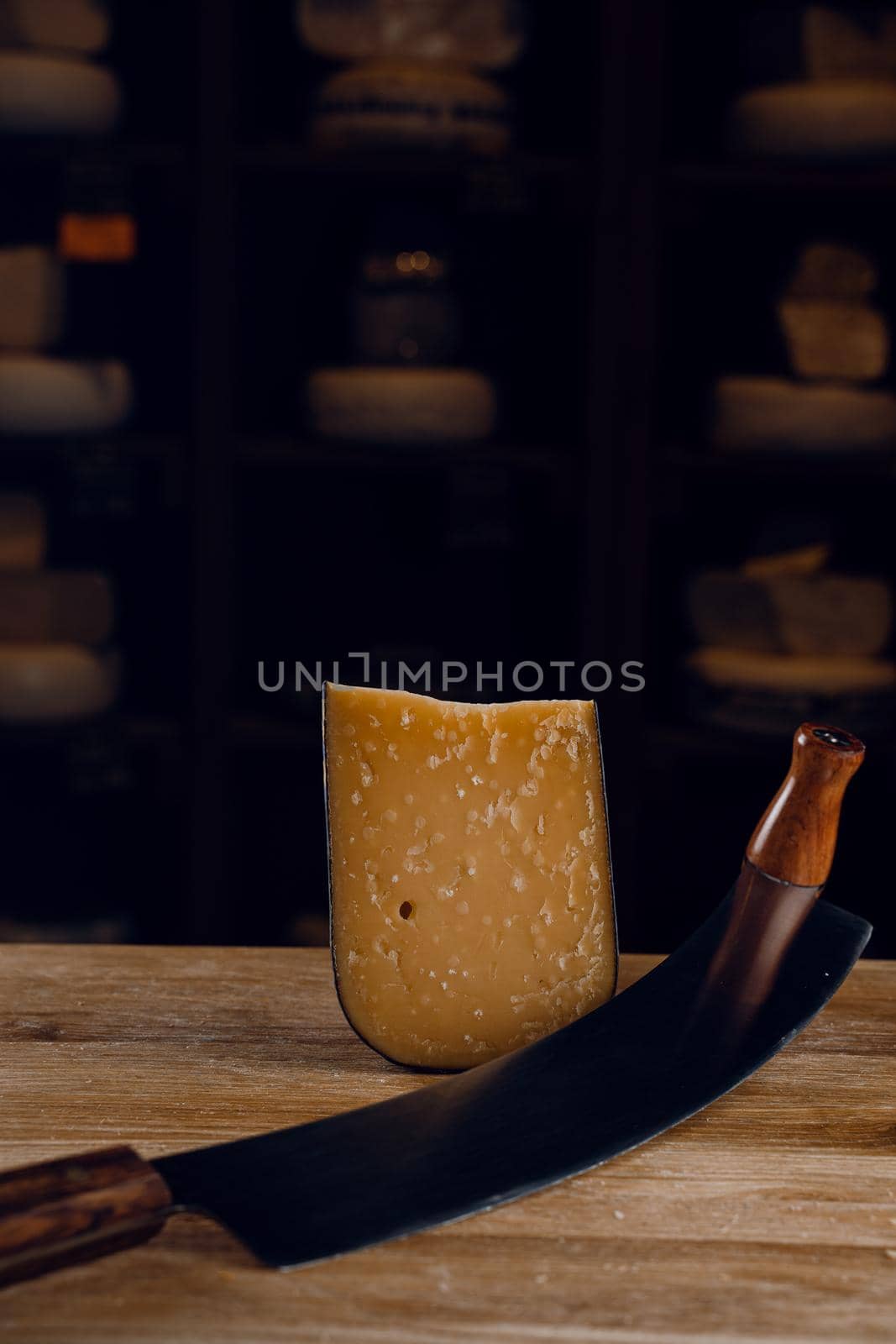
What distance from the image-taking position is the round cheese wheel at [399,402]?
1.58m

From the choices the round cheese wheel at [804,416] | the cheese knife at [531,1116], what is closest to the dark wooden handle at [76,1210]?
the cheese knife at [531,1116]

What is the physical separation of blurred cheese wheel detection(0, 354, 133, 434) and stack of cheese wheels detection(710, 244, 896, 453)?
783 millimetres

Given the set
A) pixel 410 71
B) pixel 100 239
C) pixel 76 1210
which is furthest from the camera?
pixel 100 239

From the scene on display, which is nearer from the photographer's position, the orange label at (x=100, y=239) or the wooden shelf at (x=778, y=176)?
the wooden shelf at (x=778, y=176)

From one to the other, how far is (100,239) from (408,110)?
0.46 meters

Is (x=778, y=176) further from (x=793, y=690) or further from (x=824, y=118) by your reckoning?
(x=793, y=690)

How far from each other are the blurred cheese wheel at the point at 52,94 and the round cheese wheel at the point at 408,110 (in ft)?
0.89

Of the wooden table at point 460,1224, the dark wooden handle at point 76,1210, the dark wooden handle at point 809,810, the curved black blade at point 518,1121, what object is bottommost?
the wooden table at point 460,1224

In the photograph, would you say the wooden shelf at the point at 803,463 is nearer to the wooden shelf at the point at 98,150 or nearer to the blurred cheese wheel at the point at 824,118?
the blurred cheese wheel at the point at 824,118

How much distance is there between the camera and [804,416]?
5.18 ft

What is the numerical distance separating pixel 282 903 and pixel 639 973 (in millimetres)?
1239

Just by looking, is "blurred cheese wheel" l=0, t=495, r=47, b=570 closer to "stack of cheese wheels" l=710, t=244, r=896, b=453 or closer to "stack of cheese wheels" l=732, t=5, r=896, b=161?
"stack of cheese wheels" l=710, t=244, r=896, b=453

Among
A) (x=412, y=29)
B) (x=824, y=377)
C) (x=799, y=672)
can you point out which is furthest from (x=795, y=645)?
(x=412, y=29)

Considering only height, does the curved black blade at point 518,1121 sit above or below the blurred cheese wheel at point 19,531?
below
